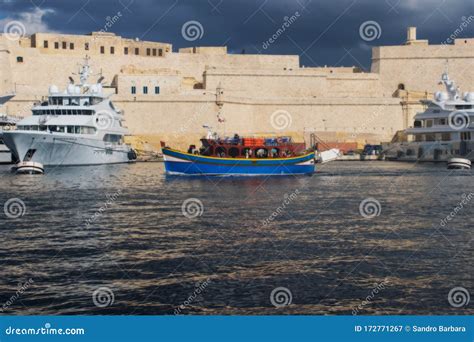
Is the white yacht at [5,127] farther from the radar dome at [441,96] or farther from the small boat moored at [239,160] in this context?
the radar dome at [441,96]

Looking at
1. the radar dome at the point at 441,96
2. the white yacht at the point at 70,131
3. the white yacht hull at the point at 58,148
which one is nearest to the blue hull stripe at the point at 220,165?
the white yacht hull at the point at 58,148

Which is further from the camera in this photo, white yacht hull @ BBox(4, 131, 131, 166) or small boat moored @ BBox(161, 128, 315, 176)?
white yacht hull @ BBox(4, 131, 131, 166)

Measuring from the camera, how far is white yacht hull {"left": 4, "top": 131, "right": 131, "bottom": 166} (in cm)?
6172

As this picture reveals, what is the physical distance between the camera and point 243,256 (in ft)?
67.9

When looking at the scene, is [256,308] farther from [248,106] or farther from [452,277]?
[248,106]

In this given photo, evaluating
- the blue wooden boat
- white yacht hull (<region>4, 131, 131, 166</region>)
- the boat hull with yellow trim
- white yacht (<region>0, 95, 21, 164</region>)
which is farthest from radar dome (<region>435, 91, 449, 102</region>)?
white yacht (<region>0, 95, 21, 164</region>)

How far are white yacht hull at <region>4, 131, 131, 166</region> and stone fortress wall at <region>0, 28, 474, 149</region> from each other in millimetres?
17056

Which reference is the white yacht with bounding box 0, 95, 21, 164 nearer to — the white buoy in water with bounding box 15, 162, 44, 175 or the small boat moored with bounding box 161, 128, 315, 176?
the white buoy in water with bounding box 15, 162, 44, 175

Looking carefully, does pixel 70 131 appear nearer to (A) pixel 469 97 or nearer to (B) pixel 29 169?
(B) pixel 29 169

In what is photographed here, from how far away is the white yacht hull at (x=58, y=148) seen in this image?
6172 cm

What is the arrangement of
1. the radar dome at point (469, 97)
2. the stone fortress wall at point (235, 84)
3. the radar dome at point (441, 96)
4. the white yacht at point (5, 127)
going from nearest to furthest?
the white yacht at point (5, 127)
the radar dome at point (469, 97)
the radar dome at point (441, 96)
the stone fortress wall at point (235, 84)

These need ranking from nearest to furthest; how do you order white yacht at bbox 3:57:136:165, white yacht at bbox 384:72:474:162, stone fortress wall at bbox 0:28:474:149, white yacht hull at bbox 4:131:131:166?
white yacht hull at bbox 4:131:131:166 → white yacht at bbox 3:57:136:165 → white yacht at bbox 384:72:474:162 → stone fortress wall at bbox 0:28:474:149

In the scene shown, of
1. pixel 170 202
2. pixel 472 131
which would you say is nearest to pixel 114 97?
pixel 472 131

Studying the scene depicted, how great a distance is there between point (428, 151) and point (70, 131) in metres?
38.5
